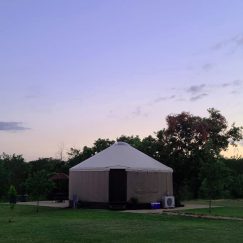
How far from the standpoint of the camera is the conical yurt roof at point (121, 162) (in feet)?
81.0

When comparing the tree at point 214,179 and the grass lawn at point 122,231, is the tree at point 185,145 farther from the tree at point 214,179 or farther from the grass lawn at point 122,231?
the grass lawn at point 122,231

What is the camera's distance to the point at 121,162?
81.7ft

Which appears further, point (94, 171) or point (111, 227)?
point (94, 171)

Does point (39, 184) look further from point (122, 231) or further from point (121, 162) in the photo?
point (122, 231)

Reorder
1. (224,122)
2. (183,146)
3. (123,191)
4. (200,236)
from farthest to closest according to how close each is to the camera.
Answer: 1. (224,122)
2. (183,146)
3. (123,191)
4. (200,236)

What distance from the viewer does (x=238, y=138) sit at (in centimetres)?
3356

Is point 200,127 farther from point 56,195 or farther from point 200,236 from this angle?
point 200,236

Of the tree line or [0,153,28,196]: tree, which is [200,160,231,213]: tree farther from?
[0,153,28,196]: tree

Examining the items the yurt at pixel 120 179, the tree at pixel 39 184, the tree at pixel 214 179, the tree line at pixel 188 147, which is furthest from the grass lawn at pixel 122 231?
the tree line at pixel 188 147

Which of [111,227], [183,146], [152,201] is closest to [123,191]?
[152,201]

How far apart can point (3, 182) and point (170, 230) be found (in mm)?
21646

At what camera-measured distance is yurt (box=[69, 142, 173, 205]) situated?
2428 cm

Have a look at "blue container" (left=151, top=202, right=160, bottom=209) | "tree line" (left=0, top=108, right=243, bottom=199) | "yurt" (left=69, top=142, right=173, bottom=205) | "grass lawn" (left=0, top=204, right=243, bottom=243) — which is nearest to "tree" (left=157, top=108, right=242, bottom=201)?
"tree line" (left=0, top=108, right=243, bottom=199)

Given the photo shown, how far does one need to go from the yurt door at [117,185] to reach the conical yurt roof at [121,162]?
0.94 feet
